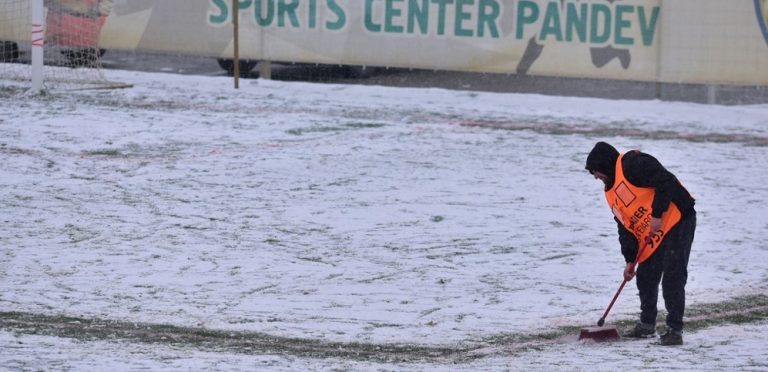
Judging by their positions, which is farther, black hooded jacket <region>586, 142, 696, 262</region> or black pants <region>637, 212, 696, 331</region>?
black pants <region>637, 212, 696, 331</region>

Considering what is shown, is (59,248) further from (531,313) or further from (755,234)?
(755,234)

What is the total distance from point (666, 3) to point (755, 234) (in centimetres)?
768

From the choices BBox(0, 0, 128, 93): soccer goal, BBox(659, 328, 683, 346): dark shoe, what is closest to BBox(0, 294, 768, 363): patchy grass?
BBox(659, 328, 683, 346): dark shoe

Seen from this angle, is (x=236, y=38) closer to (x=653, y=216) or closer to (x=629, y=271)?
(x=629, y=271)

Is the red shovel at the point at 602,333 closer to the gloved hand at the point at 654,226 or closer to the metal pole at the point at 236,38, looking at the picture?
the gloved hand at the point at 654,226

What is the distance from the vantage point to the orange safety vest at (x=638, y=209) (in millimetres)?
8328

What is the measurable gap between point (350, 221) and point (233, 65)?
9.61m

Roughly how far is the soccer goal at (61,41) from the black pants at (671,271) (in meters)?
12.3

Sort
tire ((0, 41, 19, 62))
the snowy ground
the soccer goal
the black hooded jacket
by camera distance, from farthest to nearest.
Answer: tire ((0, 41, 19, 62))
the soccer goal
the snowy ground
the black hooded jacket

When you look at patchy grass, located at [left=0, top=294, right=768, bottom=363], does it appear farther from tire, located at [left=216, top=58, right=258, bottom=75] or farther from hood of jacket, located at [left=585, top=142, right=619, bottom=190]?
tire, located at [left=216, top=58, right=258, bottom=75]

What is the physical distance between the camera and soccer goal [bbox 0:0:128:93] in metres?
19.6

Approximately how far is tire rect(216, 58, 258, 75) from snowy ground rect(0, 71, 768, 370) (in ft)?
5.98

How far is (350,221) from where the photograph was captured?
1204cm

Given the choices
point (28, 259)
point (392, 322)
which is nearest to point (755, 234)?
point (392, 322)
